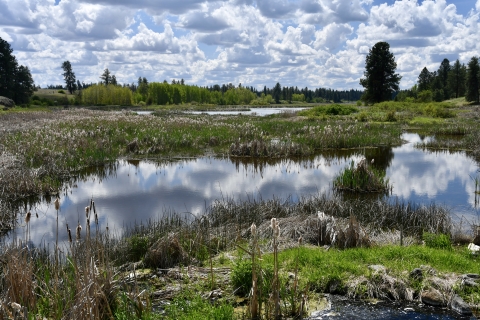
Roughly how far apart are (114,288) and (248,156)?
17140 mm

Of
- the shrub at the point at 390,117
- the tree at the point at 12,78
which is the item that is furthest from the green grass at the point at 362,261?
the tree at the point at 12,78

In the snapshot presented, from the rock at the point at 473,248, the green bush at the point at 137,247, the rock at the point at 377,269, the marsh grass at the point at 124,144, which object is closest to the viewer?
the rock at the point at 377,269

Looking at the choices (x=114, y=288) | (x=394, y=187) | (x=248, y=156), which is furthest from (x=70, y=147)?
→ (x=114, y=288)

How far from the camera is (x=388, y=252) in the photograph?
25.4 ft

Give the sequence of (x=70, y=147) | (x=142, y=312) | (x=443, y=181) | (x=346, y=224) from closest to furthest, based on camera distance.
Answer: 1. (x=142, y=312)
2. (x=346, y=224)
3. (x=443, y=181)
4. (x=70, y=147)

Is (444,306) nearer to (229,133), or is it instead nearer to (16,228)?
(16,228)

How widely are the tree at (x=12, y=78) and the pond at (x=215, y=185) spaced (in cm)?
5903

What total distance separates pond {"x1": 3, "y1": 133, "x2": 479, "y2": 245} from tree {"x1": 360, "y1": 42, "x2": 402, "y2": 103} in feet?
156

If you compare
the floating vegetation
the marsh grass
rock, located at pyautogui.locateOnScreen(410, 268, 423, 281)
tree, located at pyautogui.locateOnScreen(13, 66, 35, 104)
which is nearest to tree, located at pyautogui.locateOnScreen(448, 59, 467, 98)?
the marsh grass

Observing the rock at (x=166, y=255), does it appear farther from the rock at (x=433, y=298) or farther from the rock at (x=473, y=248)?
the rock at (x=473, y=248)

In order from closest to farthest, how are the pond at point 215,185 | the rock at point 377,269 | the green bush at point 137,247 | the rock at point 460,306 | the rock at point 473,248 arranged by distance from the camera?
the rock at point 460,306
the rock at point 377,269
the rock at point 473,248
the green bush at point 137,247
the pond at point 215,185

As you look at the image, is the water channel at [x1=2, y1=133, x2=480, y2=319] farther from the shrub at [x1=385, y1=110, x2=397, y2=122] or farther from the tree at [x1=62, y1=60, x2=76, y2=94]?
the tree at [x1=62, y1=60, x2=76, y2=94]

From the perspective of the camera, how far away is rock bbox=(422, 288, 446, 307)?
642cm

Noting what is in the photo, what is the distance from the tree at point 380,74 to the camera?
220 ft
